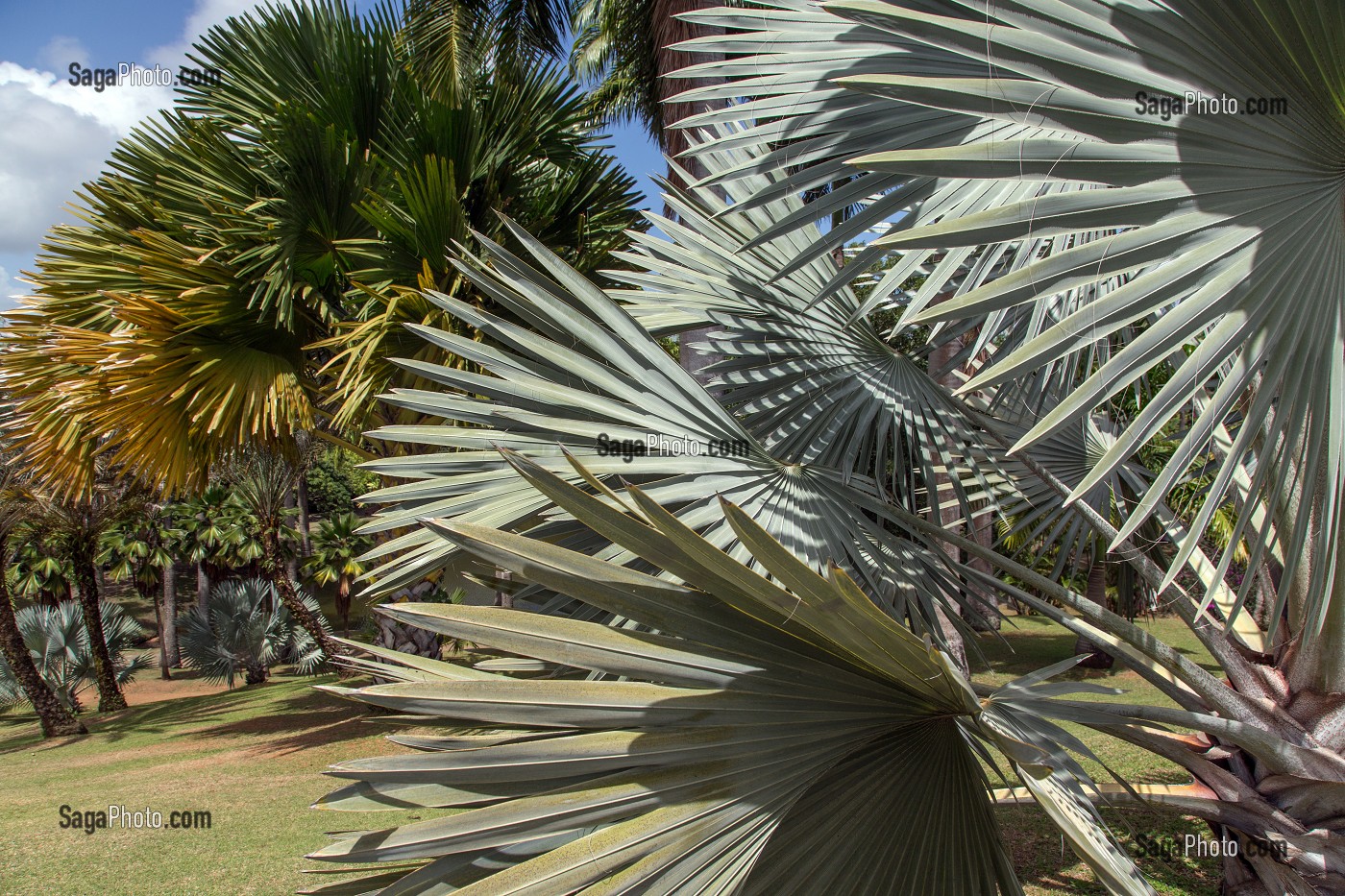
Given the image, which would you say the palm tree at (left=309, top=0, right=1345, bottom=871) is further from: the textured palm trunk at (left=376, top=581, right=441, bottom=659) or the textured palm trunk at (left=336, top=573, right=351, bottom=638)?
the textured palm trunk at (left=336, top=573, right=351, bottom=638)

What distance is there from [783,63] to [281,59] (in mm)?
6024

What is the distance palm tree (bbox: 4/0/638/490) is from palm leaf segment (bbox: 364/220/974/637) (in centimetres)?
298

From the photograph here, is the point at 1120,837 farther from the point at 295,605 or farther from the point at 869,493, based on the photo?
→ the point at 295,605

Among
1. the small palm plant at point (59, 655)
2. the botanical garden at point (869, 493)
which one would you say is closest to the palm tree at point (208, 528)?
the small palm plant at point (59, 655)

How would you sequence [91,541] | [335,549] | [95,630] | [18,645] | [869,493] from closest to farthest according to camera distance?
[869,493] → [18,645] → [91,541] → [95,630] → [335,549]

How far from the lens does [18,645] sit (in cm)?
1014

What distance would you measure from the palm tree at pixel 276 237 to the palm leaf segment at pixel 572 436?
9.78 ft

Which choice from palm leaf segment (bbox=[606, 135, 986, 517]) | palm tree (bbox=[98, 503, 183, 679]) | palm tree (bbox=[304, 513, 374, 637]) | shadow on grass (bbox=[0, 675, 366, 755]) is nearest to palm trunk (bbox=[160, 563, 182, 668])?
palm tree (bbox=[98, 503, 183, 679])

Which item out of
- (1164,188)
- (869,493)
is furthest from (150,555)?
(1164,188)

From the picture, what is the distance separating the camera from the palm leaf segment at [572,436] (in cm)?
213

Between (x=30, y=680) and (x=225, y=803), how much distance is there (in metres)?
6.21

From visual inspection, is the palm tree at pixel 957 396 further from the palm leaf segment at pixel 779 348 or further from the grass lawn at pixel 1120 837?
the grass lawn at pixel 1120 837

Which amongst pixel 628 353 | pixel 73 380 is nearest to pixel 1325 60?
pixel 628 353

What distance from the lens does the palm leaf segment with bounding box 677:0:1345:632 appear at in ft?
4.04
